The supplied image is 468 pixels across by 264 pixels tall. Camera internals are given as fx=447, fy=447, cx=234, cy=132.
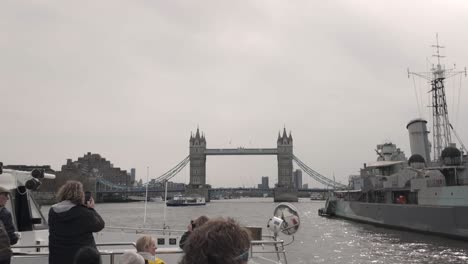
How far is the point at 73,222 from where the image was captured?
464 centimetres

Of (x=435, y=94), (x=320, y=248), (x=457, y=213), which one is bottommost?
(x=320, y=248)

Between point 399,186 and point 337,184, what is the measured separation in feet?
343

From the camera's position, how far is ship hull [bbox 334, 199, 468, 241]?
1126 inches

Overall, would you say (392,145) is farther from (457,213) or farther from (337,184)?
(337,184)

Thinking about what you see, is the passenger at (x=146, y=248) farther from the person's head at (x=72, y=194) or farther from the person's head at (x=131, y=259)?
the person's head at (x=72, y=194)

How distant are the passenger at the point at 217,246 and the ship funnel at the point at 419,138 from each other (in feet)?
165

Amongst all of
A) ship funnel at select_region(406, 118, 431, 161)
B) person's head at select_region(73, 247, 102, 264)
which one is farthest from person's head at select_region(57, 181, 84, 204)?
ship funnel at select_region(406, 118, 431, 161)

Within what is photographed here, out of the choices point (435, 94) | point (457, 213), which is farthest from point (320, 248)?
point (435, 94)

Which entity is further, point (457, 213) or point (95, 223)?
point (457, 213)

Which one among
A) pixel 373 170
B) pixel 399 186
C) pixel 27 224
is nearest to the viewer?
pixel 27 224

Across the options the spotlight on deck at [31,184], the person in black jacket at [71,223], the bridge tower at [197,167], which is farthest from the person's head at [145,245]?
the bridge tower at [197,167]

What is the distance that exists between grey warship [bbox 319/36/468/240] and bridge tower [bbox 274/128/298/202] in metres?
97.3

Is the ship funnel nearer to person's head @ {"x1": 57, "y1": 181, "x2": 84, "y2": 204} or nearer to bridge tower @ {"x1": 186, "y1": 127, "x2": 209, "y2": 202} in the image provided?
person's head @ {"x1": 57, "y1": 181, "x2": 84, "y2": 204}

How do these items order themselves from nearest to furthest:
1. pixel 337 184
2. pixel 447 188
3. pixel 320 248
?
pixel 320 248, pixel 447 188, pixel 337 184
